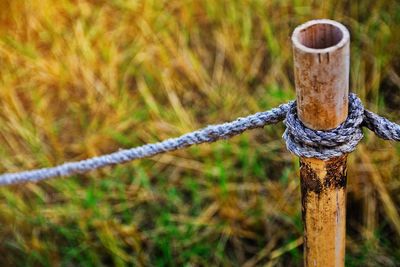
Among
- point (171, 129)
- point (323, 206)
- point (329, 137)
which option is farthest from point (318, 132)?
point (171, 129)

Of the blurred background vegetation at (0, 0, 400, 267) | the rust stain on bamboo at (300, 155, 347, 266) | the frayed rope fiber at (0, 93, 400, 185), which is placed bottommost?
the blurred background vegetation at (0, 0, 400, 267)

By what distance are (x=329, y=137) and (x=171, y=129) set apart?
42.9 inches

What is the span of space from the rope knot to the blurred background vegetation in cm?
75

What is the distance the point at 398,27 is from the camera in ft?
5.90

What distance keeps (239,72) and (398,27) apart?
572mm

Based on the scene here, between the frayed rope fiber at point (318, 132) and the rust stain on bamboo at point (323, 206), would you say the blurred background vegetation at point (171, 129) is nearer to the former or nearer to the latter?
the rust stain on bamboo at point (323, 206)

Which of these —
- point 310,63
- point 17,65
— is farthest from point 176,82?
point 310,63

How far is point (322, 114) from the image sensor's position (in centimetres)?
76

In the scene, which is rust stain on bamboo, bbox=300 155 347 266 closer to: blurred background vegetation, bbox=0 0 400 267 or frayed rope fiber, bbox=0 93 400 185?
frayed rope fiber, bbox=0 93 400 185

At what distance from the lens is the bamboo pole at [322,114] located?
27.3 inches

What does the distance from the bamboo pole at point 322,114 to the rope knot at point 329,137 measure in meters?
0.01

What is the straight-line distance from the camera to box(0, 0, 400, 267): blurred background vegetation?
1585 millimetres

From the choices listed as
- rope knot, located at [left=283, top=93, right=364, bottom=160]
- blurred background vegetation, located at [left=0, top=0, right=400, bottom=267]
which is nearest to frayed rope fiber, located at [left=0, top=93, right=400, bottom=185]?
rope knot, located at [left=283, top=93, right=364, bottom=160]

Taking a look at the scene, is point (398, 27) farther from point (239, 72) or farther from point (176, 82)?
Answer: point (176, 82)
